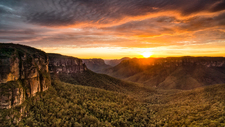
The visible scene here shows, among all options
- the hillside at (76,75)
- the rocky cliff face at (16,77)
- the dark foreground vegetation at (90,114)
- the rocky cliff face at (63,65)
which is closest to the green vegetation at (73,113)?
the dark foreground vegetation at (90,114)

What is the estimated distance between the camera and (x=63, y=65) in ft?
367

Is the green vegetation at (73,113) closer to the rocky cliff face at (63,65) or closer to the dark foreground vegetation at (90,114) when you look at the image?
the dark foreground vegetation at (90,114)

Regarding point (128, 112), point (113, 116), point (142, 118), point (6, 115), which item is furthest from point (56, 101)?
A: point (142, 118)

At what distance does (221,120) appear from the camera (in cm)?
3581

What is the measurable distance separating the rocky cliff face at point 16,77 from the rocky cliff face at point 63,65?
52443 mm

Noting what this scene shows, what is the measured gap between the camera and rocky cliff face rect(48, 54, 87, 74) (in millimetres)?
102363

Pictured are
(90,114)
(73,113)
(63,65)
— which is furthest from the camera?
(63,65)

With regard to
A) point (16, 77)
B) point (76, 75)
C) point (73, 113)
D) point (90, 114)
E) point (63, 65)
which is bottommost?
point (90, 114)

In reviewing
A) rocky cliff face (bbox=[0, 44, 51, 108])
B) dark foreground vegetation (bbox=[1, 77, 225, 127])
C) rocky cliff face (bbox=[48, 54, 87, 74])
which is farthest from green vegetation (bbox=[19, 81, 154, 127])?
rocky cliff face (bbox=[48, 54, 87, 74])

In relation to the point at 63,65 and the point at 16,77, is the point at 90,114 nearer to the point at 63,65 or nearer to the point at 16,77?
the point at 16,77

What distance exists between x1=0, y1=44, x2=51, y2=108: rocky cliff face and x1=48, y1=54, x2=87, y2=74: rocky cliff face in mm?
52443

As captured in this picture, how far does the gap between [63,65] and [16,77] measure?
75.3 m

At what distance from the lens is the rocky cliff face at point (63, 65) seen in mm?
102363

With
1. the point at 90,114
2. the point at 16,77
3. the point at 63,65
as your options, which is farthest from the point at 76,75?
the point at 16,77
